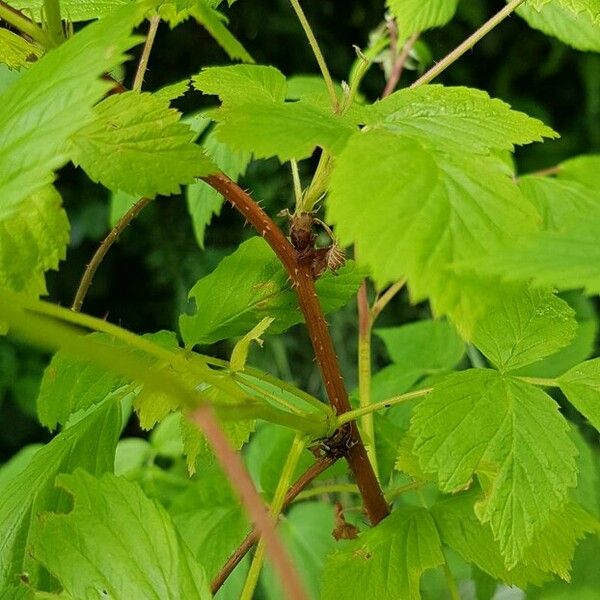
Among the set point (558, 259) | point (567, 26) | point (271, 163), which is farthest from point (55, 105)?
point (271, 163)

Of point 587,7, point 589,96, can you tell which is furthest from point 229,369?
point 589,96

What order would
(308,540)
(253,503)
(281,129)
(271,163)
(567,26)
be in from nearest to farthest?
(253,503) < (281,129) < (567,26) < (308,540) < (271,163)

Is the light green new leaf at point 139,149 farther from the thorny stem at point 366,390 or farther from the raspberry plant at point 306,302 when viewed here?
the thorny stem at point 366,390

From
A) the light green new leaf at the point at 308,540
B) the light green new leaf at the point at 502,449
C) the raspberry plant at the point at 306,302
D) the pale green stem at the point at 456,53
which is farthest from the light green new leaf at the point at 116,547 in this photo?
the light green new leaf at the point at 308,540

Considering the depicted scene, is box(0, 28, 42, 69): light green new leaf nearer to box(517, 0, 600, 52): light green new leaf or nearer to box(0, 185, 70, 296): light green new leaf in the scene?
box(0, 185, 70, 296): light green new leaf

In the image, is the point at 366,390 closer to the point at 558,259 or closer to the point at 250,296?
the point at 250,296

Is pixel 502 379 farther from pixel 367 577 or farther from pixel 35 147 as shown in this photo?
pixel 35 147
